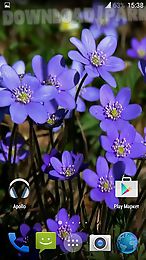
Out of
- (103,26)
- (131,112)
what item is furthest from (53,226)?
(103,26)

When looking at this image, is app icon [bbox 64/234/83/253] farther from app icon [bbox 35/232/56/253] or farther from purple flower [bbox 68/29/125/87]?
purple flower [bbox 68/29/125/87]

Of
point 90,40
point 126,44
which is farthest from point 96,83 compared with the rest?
point 90,40

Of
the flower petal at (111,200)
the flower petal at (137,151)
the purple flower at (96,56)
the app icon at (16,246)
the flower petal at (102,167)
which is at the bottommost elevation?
the app icon at (16,246)

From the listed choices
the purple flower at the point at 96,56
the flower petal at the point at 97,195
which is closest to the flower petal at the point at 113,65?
the purple flower at the point at 96,56

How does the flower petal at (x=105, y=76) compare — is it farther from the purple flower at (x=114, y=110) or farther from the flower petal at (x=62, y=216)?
the flower petal at (x=62, y=216)

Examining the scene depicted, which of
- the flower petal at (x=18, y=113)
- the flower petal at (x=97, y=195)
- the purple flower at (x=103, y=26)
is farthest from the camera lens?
the purple flower at (x=103, y=26)


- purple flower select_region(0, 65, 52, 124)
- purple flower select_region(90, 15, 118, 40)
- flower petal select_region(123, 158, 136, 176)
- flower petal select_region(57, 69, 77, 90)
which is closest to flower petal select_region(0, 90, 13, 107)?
purple flower select_region(0, 65, 52, 124)

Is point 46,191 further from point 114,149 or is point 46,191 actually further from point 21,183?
point 114,149
